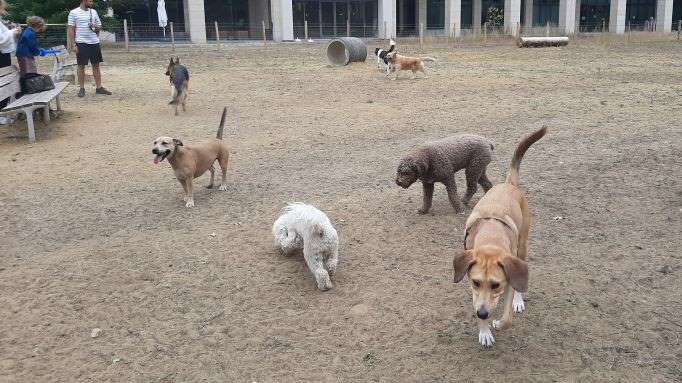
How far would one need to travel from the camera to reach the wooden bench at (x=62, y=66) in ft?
39.3

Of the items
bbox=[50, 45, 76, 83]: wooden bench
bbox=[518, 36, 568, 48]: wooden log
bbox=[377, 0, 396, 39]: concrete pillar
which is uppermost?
bbox=[377, 0, 396, 39]: concrete pillar

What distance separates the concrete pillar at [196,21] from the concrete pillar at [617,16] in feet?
92.8

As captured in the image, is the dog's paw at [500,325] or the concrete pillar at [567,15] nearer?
the dog's paw at [500,325]

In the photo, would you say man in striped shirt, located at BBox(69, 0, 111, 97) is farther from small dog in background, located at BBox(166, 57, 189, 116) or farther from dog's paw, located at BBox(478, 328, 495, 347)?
dog's paw, located at BBox(478, 328, 495, 347)

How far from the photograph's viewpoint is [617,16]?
4088 cm

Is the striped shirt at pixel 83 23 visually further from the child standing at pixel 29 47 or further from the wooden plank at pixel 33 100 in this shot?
the wooden plank at pixel 33 100

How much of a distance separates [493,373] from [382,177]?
3788 mm

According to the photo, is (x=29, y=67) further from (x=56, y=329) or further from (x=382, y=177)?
(x=56, y=329)

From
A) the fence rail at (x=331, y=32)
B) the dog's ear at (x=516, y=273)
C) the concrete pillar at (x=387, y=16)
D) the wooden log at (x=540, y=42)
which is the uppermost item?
the concrete pillar at (x=387, y=16)

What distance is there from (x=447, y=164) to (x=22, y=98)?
7.10 metres

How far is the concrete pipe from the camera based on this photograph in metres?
18.6

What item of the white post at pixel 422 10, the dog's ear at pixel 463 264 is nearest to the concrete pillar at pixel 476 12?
the white post at pixel 422 10

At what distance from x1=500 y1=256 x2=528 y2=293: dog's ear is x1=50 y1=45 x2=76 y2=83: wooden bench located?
11.3 meters

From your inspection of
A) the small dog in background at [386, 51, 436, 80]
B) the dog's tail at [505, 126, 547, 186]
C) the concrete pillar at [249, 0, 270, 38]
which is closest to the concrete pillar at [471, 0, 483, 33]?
the concrete pillar at [249, 0, 270, 38]
